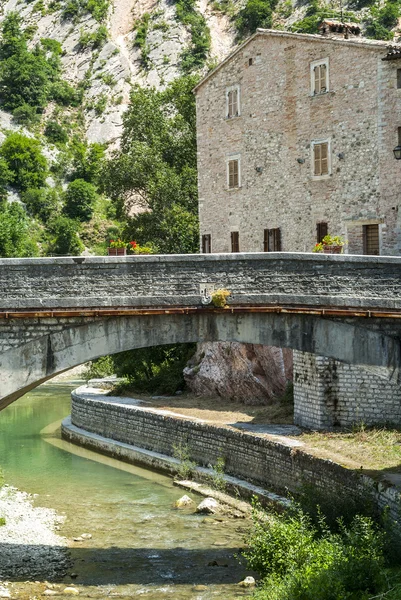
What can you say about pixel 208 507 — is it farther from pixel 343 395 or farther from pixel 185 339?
pixel 185 339

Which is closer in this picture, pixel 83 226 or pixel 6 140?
pixel 83 226

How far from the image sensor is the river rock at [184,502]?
74.1 feet

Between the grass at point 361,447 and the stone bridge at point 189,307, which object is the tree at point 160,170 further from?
the stone bridge at point 189,307

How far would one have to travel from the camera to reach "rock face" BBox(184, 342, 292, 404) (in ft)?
96.9

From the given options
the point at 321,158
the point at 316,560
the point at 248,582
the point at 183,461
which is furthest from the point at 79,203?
the point at 316,560

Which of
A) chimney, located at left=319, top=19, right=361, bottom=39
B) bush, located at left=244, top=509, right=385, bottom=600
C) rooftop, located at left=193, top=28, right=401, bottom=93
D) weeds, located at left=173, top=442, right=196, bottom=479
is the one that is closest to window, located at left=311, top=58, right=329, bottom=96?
rooftop, located at left=193, top=28, right=401, bottom=93

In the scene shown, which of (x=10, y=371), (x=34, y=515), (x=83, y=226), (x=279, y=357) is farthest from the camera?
(x=83, y=226)

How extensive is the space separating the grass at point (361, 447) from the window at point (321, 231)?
8.13 metres

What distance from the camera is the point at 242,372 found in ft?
102

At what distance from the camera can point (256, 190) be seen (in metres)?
32.4

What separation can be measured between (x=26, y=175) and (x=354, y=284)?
74.9 metres

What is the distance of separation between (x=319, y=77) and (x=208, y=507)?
15.1 metres

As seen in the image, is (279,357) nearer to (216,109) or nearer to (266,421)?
(266,421)

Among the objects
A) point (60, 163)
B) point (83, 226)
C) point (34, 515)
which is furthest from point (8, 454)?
point (60, 163)
